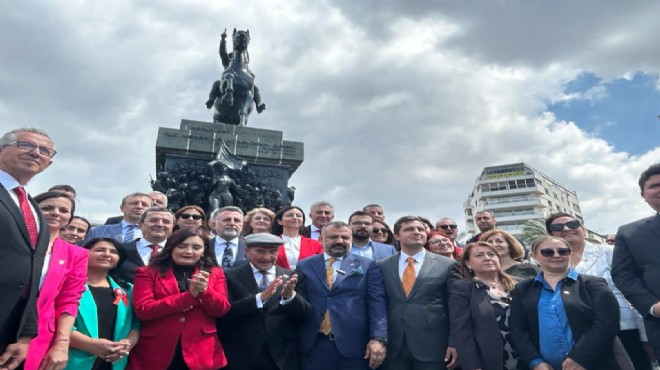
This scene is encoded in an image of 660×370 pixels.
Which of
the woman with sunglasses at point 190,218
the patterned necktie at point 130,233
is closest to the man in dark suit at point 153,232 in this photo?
the woman with sunglasses at point 190,218

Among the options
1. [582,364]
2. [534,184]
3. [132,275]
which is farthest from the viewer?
[534,184]

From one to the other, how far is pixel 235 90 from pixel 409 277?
39.5 feet

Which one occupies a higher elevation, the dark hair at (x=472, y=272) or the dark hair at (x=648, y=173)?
the dark hair at (x=648, y=173)

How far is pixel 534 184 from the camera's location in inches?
2798

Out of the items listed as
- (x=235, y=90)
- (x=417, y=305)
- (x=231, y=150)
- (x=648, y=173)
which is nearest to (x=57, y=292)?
(x=417, y=305)

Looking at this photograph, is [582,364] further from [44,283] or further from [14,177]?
[14,177]

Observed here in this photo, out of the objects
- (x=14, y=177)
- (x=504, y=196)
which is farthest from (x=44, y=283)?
(x=504, y=196)

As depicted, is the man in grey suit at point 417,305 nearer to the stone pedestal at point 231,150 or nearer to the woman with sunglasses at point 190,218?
the woman with sunglasses at point 190,218

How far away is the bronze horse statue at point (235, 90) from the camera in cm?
1460

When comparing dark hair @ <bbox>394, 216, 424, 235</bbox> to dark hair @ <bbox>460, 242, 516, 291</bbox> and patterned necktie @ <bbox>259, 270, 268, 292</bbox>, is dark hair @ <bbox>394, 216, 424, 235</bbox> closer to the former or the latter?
dark hair @ <bbox>460, 242, 516, 291</bbox>

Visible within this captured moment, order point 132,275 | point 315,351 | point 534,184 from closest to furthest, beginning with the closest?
1. point 315,351
2. point 132,275
3. point 534,184

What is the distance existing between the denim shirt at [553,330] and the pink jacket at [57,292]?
3.75 metres

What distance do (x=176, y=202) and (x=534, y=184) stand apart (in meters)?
71.2

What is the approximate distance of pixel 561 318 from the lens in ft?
11.8
